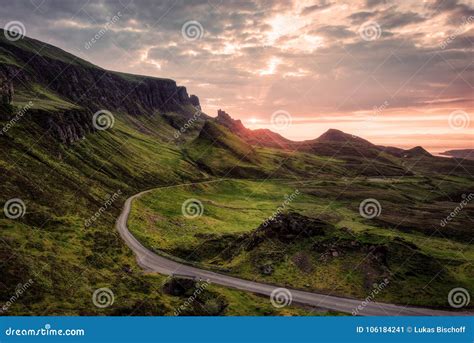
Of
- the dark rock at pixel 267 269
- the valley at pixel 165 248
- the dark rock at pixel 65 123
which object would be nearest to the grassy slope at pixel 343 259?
the valley at pixel 165 248

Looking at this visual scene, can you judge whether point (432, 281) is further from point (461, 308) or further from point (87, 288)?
point (87, 288)

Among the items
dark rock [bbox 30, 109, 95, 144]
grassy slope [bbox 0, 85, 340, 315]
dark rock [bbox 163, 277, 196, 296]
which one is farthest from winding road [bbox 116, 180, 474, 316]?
dark rock [bbox 30, 109, 95, 144]

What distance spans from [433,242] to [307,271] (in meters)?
50.1

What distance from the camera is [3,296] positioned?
5609cm

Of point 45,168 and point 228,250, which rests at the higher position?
point 228,250

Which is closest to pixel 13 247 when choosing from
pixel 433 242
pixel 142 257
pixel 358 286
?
pixel 142 257

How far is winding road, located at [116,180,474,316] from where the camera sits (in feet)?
214

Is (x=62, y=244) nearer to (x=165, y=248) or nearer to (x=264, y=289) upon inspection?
(x=165, y=248)

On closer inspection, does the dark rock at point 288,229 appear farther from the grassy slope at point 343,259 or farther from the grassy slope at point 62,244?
the grassy slope at point 62,244

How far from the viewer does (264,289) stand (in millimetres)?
73375

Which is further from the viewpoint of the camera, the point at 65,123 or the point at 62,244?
the point at 65,123

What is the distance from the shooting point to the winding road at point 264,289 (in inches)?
2566

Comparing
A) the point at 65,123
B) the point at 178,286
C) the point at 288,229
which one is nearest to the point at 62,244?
the point at 178,286

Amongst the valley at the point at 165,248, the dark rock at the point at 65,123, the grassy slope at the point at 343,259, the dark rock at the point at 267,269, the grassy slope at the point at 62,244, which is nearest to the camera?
the grassy slope at the point at 62,244
